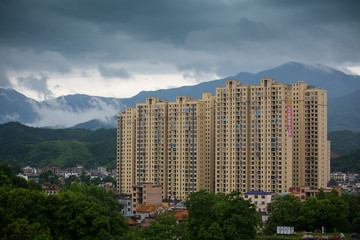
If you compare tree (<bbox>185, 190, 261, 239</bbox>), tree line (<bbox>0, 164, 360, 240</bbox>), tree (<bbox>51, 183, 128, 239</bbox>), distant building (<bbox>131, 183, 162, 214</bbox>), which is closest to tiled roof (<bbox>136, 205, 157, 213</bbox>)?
distant building (<bbox>131, 183, 162, 214</bbox>)

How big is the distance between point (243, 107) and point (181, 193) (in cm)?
1970

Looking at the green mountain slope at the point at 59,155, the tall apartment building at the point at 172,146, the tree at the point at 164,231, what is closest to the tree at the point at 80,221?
the tree at the point at 164,231

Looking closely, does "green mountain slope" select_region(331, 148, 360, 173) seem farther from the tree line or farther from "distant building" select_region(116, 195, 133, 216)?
the tree line

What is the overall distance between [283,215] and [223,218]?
1662 centimetres

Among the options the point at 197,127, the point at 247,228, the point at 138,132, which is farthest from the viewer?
the point at 138,132

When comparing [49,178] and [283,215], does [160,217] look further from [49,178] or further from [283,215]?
[49,178]

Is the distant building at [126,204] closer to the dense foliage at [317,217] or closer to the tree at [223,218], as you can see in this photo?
the dense foliage at [317,217]

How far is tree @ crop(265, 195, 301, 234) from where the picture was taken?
64250 mm

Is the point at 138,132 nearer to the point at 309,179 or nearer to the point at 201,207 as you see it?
the point at 309,179

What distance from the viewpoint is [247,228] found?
50.6 m

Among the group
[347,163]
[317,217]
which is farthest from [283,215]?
[347,163]

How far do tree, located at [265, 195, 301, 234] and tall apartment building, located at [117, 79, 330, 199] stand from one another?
20.4 metres

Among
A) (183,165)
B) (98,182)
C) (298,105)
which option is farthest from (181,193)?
(98,182)

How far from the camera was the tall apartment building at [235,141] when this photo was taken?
89312mm
